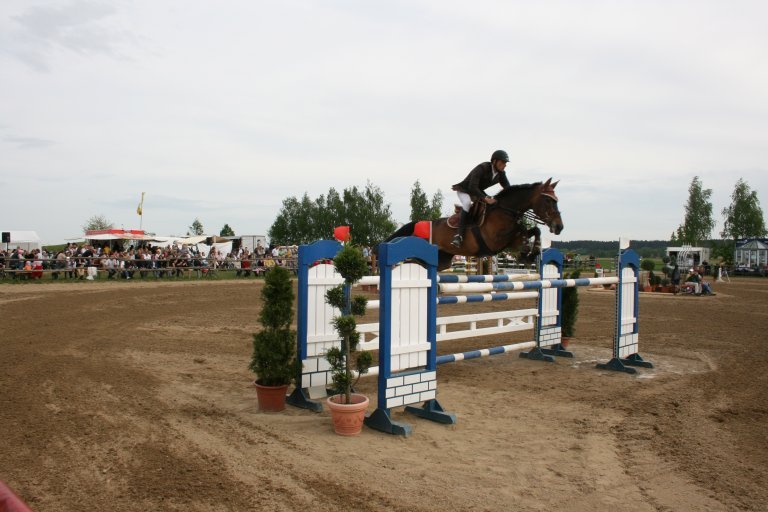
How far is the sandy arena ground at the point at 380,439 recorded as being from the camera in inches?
106

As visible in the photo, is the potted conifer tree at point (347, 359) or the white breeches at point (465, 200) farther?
the white breeches at point (465, 200)

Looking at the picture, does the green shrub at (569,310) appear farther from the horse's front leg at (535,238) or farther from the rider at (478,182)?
the rider at (478,182)

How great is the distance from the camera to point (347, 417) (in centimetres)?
367

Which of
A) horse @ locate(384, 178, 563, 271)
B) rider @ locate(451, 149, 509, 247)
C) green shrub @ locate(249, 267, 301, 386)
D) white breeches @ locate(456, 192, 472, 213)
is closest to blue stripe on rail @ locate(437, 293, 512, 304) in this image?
horse @ locate(384, 178, 563, 271)

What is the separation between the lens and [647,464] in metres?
3.23

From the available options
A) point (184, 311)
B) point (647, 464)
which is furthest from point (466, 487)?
point (184, 311)

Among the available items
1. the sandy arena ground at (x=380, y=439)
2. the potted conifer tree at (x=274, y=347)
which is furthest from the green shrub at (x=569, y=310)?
the potted conifer tree at (x=274, y=347)

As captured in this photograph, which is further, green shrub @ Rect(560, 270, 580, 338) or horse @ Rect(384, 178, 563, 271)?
green shrub @ Rect(560, 270, 580, 338)

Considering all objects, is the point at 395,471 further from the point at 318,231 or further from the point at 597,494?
the point at 318,231

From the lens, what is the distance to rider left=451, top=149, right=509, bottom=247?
5.65 m

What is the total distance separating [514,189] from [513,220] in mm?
342

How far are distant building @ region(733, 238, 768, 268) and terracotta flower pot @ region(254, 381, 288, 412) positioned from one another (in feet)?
121

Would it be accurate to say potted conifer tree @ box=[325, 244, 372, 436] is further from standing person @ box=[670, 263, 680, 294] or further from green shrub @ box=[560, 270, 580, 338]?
standing person @ box=[670, 263, 680, 294]

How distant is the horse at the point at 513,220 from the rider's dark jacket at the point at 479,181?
170mm
